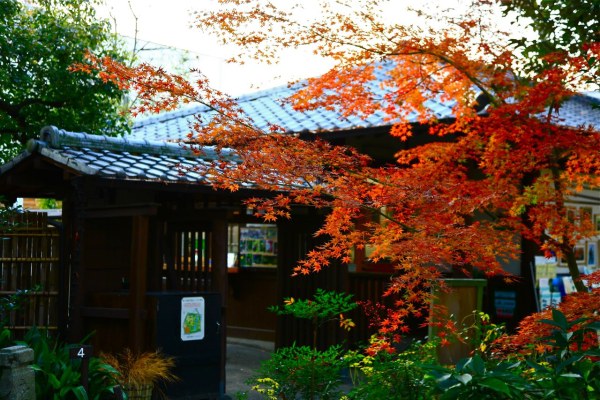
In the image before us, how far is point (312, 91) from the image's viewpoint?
8.07 meters

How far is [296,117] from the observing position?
1496cm

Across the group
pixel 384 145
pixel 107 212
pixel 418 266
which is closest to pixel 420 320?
pixel 384 145

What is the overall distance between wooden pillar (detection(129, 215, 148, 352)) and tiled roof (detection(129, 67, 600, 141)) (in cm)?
318

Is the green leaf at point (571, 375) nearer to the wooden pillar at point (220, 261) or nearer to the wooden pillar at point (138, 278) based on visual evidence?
the wooden pillar at point (138, 278)

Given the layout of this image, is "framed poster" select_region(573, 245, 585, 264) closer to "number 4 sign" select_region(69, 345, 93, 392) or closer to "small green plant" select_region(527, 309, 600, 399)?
"small green plant" select_region(527, 309, 600, 399)

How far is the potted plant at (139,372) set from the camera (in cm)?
796

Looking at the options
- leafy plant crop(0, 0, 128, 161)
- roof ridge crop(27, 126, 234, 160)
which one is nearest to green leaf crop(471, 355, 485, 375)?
roof ridge crop(27, 126, 234, 160)

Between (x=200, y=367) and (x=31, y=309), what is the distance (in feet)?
6.97

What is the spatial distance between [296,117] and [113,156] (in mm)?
6001

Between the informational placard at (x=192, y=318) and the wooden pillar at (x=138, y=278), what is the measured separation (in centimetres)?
47

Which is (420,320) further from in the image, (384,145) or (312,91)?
(312,91)

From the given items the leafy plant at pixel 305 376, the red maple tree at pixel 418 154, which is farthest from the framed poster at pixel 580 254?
the leafy plant at pixel 305 376

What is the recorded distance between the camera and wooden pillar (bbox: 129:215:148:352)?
8.82m

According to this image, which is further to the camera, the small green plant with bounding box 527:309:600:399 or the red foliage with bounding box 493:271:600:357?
the red foliage with bounding box 493:271:600:357
